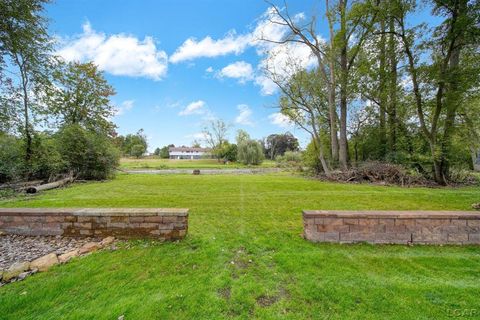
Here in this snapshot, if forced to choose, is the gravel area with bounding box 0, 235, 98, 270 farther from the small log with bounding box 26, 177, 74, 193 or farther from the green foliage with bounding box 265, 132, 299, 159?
the green foliage with bounding box 265, 132, 299, 159

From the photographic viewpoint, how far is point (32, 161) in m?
9.66

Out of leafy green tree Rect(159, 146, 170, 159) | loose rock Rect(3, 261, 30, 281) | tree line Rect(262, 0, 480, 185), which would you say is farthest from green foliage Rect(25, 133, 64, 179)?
leafy green tree Rect(159, 146, 170, 159)

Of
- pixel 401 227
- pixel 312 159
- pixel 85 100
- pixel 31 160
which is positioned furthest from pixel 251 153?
pixel 401 227

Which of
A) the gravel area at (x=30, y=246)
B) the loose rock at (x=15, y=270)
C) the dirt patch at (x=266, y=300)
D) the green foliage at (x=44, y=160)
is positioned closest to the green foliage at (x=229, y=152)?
the green foliage at (x=44, y=160)

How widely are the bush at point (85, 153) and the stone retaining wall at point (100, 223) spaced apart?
9.01 metres

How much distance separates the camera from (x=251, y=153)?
32.9 m

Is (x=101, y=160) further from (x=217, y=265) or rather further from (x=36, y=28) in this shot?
(x=217, y=265)

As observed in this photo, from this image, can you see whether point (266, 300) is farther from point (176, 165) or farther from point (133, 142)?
point (133, 142)

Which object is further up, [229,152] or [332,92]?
[332,92]

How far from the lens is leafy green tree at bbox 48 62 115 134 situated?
44.2 ft

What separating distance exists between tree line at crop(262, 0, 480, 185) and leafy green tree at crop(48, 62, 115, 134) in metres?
12.8

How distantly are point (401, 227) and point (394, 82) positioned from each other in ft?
30.8

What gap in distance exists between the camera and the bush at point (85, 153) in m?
11.3

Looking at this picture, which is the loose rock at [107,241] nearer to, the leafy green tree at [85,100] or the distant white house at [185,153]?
the leafy green tree at [85,100]
